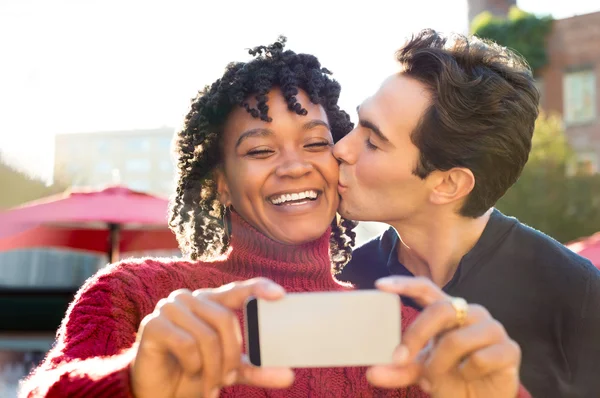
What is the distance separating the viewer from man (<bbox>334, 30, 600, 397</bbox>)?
207 centimetres

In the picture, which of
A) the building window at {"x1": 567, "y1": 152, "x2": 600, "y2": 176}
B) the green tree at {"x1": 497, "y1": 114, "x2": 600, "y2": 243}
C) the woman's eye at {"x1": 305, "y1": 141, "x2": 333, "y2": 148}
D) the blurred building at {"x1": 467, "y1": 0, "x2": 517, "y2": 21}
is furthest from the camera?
the blurred building at {"x1": 467, "y1": 0, "x2": 517, "y2": 21}

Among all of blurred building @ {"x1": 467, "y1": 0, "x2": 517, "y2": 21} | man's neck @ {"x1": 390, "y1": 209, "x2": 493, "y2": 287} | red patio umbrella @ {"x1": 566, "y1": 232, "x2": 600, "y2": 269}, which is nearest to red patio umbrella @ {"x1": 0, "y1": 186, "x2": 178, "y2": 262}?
red patio umbrella @ {"x1": 566, "y1": 232, "x2": 600, "y2": 269}

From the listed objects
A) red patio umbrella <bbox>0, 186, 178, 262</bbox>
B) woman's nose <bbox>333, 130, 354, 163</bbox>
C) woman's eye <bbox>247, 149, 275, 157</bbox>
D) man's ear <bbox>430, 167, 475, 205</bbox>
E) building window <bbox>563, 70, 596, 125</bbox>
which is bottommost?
red patio umbrella <bbox>0, 186, 178, 262</bbox>

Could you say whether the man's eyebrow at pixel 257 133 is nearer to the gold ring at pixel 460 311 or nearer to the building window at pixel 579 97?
the gold ring at pixel 460 311

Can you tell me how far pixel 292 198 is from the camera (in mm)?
1817

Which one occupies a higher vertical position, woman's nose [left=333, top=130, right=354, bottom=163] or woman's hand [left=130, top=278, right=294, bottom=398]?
woman's nose [left=333, top=130, right=354, bottom=163]

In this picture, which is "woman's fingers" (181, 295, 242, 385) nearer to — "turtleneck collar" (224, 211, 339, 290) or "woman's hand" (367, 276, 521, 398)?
"woman's hand" (367, 276, 521, 398)

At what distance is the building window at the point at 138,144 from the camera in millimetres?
43781

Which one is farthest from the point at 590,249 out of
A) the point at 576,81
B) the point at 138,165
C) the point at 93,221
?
the point at 138,165

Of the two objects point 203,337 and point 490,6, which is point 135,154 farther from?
point 203,337

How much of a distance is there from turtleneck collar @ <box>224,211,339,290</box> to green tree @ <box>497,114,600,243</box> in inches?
430

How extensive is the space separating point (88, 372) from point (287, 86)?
94cm

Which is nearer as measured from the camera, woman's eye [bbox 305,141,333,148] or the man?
woman's eye [bbox 305,141,333,148]

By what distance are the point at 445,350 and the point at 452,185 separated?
134 cm
